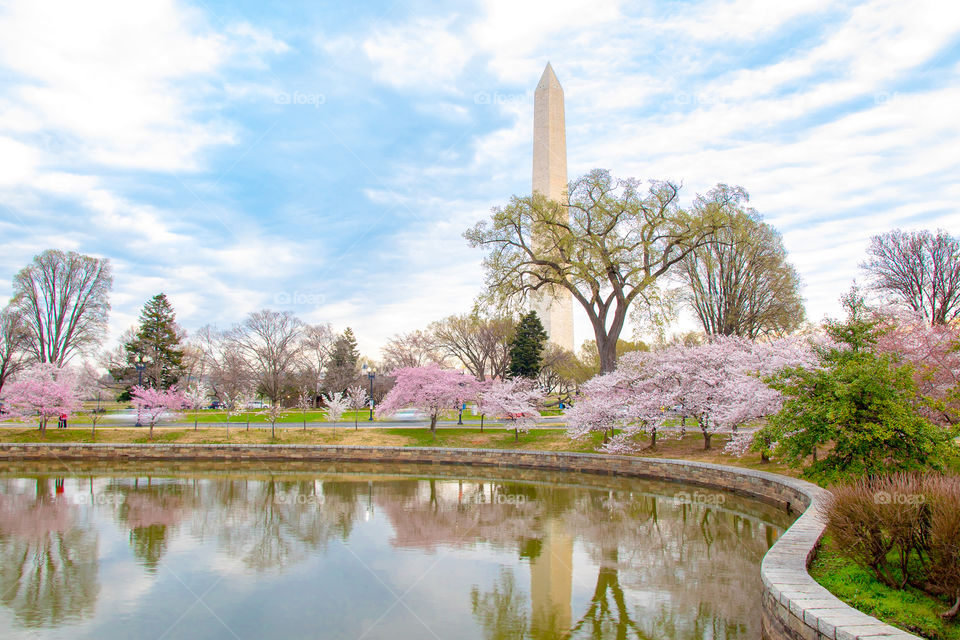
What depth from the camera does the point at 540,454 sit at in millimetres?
23297

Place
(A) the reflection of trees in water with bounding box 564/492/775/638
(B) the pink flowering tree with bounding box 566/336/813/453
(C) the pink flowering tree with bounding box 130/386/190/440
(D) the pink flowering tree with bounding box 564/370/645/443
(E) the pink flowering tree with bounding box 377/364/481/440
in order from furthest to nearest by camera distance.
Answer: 1. (C) the pink flowering tree with bounding box 130/386/190/440
2. (E) the pink flowering tree with bounding box 377/364/481/440
3. (D) the pink flowering tree with bounding box 564/370/645/443
4. (B) the pink flowering tree with bounding box 566/336/813/453
5. (A) the reflection of trees in water with bounding box 564/492/775/638

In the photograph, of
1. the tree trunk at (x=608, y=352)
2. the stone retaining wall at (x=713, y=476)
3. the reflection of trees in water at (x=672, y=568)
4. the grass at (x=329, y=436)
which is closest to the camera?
the stone retaining wall at (x=713, y=476)

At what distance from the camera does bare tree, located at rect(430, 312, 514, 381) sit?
4384 cm

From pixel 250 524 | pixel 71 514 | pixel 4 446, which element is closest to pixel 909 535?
pixel 250 524

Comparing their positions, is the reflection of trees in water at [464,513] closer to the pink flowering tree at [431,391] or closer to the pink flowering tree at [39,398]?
the pink flowering tree at [431,391]

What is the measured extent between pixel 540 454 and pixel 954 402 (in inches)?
541

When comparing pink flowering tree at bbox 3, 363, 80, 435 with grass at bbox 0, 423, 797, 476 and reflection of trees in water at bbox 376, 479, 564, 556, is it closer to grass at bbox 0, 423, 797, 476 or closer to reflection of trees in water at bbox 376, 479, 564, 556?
grass at bbox 0, 423, 797, 476

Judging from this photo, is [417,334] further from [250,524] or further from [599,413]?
[250,524]

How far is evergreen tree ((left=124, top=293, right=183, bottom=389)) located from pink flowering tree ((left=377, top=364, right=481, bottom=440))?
944 inches

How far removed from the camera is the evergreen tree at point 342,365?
47.2 meters

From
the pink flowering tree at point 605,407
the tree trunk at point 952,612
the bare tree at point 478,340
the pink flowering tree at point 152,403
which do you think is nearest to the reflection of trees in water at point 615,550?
the tree trunk at point 952,612

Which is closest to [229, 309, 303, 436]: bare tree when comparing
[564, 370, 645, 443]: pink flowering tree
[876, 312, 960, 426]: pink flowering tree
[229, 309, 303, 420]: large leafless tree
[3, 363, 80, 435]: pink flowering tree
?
[229, 309, 303, 420]: large leafless tree

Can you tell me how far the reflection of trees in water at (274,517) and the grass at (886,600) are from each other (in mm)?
7958

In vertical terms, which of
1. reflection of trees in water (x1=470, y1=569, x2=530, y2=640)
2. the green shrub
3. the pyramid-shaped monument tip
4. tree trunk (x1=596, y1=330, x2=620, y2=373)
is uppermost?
the pyramid-shaped monument tip
